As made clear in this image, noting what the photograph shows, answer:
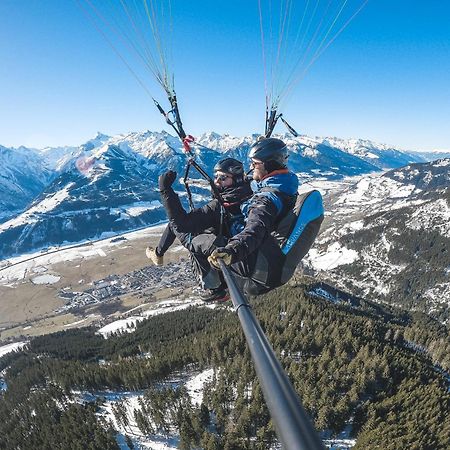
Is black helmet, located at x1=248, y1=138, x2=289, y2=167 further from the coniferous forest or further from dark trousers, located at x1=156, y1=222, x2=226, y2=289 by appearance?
the coniferous forest

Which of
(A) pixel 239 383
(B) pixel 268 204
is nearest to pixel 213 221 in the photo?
(B) pixel 268 204

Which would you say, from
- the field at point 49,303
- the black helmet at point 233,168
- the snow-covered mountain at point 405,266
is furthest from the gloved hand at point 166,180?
the snow-covered mountain at point 405,266

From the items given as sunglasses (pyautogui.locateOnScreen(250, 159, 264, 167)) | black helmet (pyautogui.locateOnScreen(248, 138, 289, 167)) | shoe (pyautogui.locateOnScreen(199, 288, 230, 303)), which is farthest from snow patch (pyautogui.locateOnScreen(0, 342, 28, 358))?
black helmet (pyautogui.locateOnScreen(248, 138, 289, 167))

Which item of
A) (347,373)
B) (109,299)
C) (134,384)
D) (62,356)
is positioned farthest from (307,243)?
(109,299)

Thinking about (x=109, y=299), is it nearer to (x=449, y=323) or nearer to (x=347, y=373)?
(x=347, y=373)

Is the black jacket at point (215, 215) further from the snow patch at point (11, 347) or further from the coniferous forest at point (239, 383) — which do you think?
the snow patch at point (11, 347)

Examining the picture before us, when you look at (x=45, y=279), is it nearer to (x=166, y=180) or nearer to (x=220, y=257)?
(x=166, y=180)
